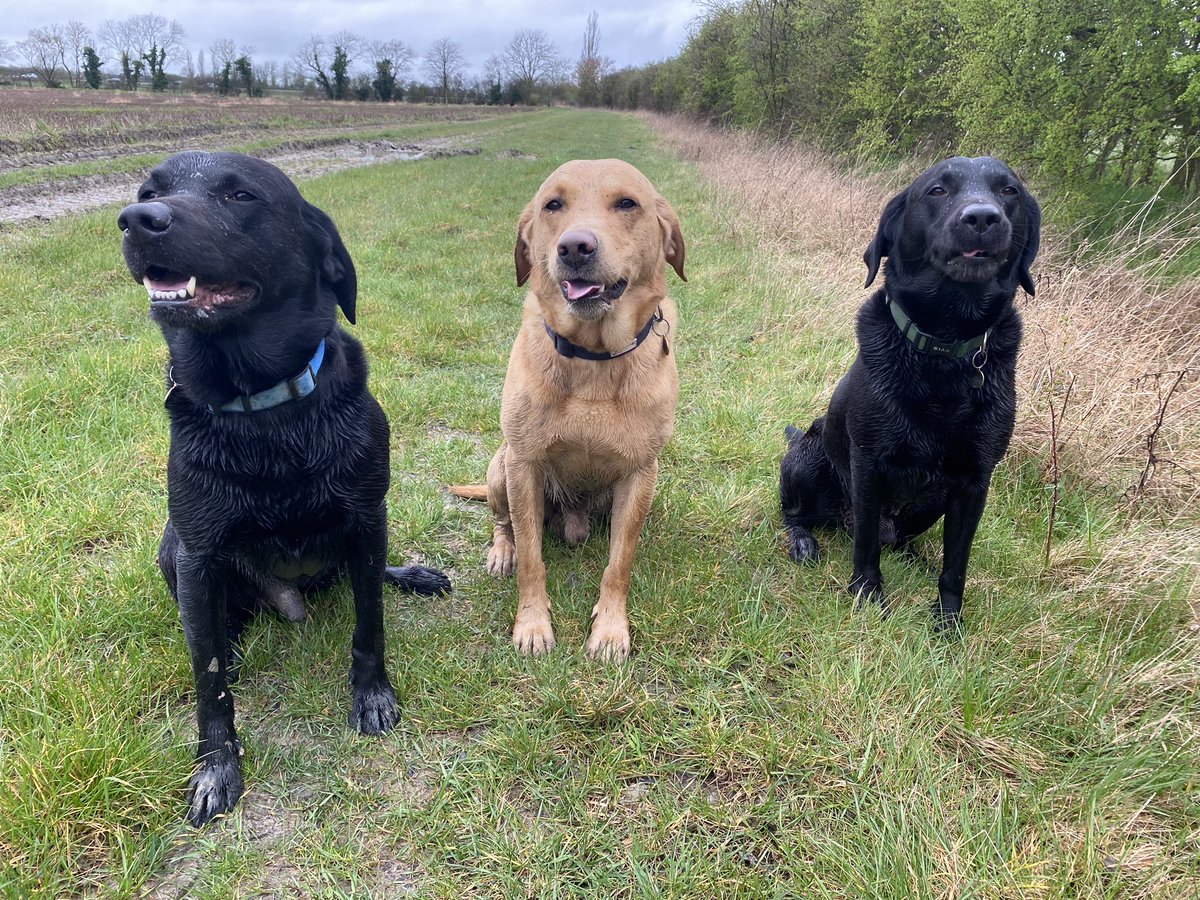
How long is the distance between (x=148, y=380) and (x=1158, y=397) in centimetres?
545

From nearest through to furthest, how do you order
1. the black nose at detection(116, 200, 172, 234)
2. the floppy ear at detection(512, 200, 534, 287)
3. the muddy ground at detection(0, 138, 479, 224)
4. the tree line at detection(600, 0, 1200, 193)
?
the black nose at detection(116, 200, 172, 234) < the floppy ear at detection(512, 200, 534, 287) < the tree line at detection(600, 0, 1200, 193) < the muddy ground at detection(0, 138, 479, 224)

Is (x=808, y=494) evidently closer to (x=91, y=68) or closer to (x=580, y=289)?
(x=580, y=289)

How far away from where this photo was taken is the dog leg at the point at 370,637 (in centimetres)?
197

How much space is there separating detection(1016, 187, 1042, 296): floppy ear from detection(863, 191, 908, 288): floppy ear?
1.36ft

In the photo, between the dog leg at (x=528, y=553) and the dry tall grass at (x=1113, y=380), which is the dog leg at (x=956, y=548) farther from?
the dog leg at (x=528, y=553)

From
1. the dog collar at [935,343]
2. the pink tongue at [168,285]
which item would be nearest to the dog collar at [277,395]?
the pink tongue at [168,285]

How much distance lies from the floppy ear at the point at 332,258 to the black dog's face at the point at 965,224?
1973 millimetres

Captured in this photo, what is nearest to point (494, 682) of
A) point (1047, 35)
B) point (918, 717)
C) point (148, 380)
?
point (918, 717)

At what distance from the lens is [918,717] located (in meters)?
1.94

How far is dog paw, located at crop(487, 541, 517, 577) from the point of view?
112 inches

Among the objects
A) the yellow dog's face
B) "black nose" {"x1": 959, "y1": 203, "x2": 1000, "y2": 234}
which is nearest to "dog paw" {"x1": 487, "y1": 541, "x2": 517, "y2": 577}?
Result: the yellow dog's face

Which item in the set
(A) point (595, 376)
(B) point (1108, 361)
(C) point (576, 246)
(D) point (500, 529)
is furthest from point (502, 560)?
(B) point (1108, 361)

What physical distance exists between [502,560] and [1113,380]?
331 centimetres

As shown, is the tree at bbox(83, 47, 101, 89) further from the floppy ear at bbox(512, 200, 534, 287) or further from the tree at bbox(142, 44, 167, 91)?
the floppy ear at bbox(512, 200, 534, 287)
